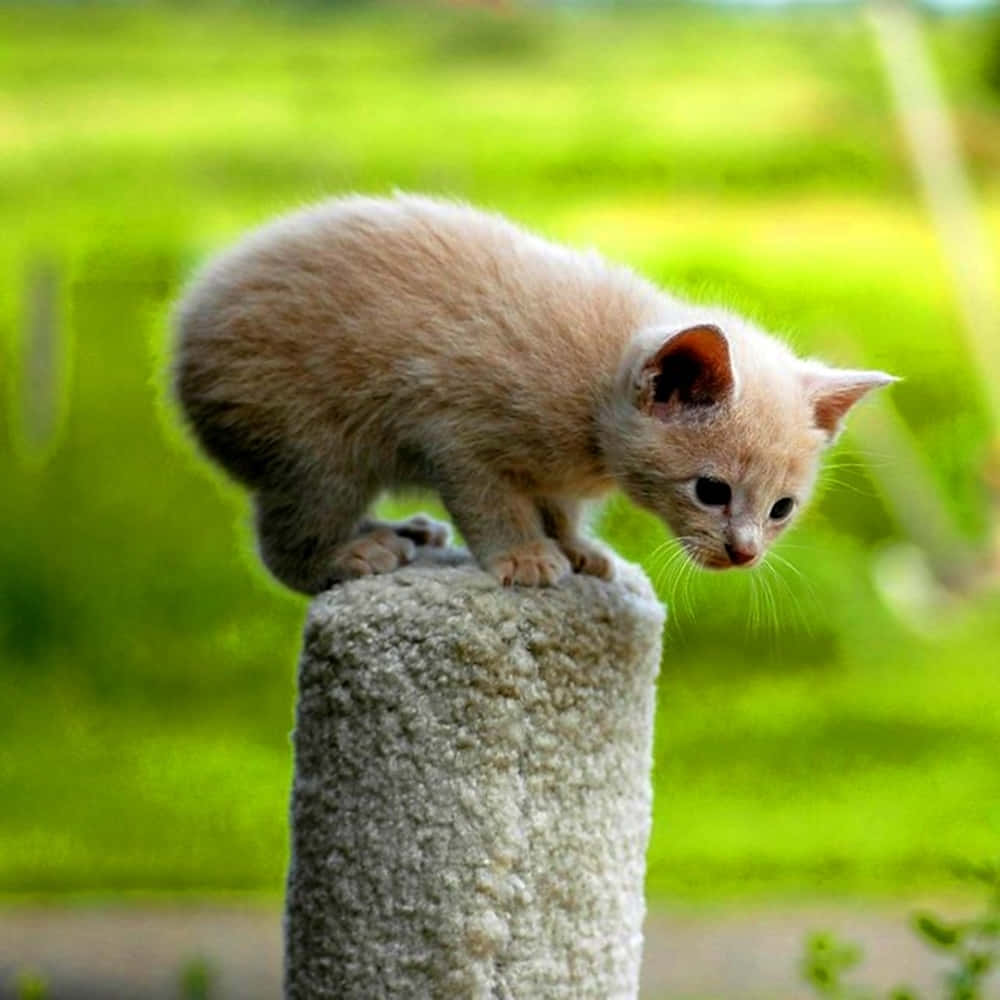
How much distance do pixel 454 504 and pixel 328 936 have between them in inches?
12.8

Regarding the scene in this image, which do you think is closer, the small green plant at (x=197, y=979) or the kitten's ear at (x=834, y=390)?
the kitten's ear at (x=834, y=390)

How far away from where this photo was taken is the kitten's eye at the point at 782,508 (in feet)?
3.88

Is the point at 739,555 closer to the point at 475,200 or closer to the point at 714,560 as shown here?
the point at 714,560

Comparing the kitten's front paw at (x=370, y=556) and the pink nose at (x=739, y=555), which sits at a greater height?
the kitten's front paw at (x=370, y=556)

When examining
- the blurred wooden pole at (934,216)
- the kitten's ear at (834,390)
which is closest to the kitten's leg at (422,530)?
Answer: the kitten's ear at (834,390)

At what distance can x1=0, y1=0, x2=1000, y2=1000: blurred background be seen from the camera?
302 cm

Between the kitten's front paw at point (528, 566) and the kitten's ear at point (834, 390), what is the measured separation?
0.22m

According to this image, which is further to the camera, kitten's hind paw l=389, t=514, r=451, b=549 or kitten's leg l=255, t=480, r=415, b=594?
kitten's hind paw l=389, t=514, r=451, b=549

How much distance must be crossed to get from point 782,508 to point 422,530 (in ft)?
1.08

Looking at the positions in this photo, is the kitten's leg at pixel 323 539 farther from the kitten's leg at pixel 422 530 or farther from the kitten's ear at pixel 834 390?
→ the kitten's ear at pixel 834 390

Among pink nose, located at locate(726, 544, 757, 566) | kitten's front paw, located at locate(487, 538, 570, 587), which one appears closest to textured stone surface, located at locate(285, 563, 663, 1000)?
kitten's front paw, located at locate(487, 538, 570, 587)

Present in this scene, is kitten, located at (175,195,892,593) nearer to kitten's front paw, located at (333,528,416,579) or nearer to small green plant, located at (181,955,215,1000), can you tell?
kitten's front paw, located at (333,528,416,579)

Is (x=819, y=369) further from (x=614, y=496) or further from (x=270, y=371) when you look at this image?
(x=270, y=371)

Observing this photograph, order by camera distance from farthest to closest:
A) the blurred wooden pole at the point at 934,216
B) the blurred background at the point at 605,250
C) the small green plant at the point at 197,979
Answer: the blurred wooden pole at the point at 934,216
the blurred background at the point at 605,250
the small green plant at the point at 197,979
